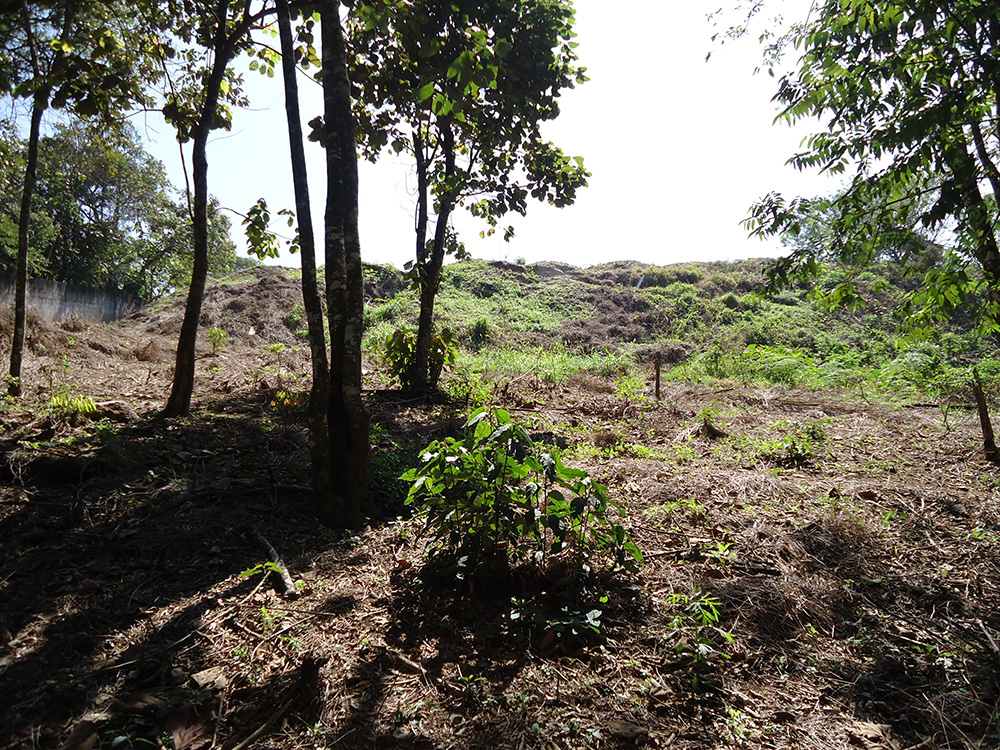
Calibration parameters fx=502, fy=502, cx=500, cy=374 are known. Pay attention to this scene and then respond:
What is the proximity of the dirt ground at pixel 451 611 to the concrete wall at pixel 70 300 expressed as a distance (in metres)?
8.99

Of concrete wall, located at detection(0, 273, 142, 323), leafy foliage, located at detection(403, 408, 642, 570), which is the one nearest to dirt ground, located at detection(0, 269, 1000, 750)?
leafy foliage, located at detection(403, 408, 642, 570)

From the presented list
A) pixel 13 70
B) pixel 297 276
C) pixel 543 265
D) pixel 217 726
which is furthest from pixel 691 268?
pixel 217 726

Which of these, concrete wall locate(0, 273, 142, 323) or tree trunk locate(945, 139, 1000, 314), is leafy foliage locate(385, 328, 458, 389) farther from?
concrete wall locate(0, 273, 142, 323)

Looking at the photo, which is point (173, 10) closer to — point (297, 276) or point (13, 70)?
point (13, 70)

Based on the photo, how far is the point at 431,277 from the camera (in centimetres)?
834

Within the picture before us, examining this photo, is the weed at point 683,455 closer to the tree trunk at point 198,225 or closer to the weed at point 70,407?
the tree trunk at point 198,225

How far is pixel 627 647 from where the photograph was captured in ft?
7.70

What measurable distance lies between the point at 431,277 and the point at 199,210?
11.5 feet

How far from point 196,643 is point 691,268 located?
2711 cm

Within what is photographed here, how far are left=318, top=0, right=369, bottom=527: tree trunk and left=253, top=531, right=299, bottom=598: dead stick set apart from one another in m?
0.55

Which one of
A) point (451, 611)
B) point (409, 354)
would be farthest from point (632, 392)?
point (451, 611)

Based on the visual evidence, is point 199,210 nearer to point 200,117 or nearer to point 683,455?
point 200,117

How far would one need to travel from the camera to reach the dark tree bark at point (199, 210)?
17.9 ft

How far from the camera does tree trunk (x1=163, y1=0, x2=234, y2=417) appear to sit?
5.46 meters
